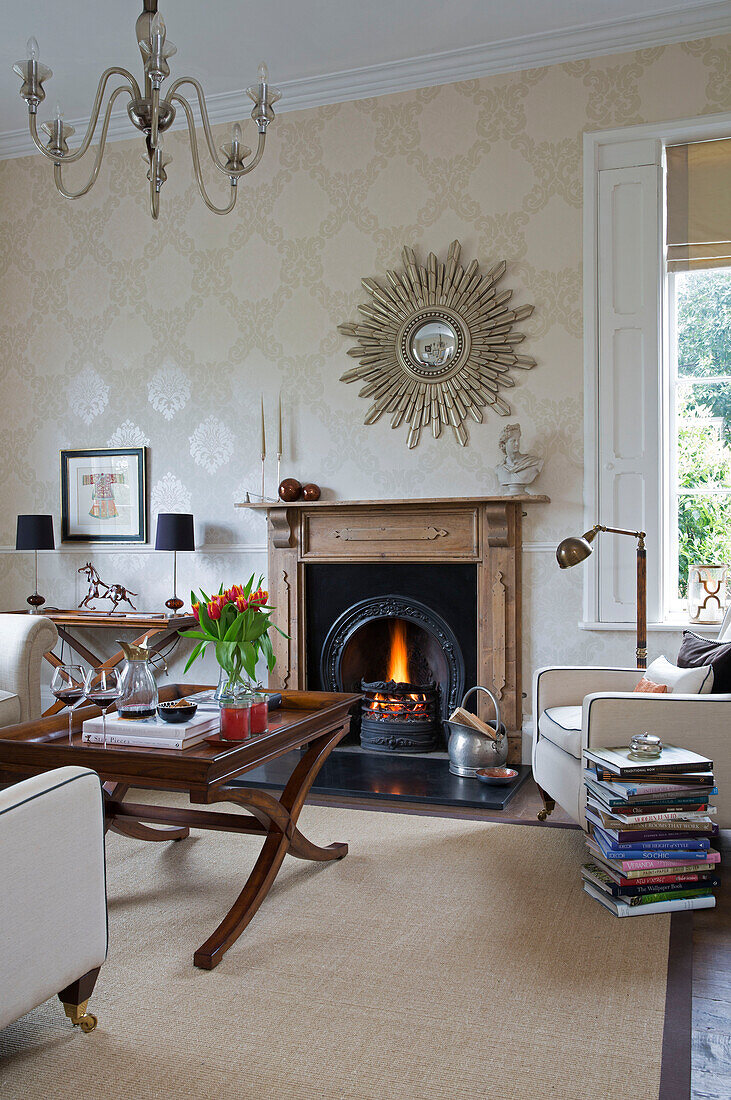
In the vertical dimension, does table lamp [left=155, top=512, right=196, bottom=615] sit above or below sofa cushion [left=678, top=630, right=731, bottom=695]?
above

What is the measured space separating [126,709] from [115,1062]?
0.95 m

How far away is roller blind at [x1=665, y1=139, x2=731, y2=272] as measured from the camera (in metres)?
4.21

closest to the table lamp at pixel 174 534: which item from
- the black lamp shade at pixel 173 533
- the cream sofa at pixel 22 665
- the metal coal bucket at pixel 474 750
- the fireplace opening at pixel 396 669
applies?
the black lamp shade at pixel 173 533

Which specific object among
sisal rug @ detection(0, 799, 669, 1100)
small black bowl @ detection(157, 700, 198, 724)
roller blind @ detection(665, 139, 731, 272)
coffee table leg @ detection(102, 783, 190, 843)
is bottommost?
sisal rug @ detection(0, 799, 669, 1100)

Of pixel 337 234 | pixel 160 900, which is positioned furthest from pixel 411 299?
pixel 160 900

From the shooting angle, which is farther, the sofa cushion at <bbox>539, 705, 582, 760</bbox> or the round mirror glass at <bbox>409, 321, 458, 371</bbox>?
the round mirror glass at <bbox>409, 321, 458, 371</bbox>

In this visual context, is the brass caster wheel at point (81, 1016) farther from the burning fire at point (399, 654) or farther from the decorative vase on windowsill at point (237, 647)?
the burning fire at point (399, 654)

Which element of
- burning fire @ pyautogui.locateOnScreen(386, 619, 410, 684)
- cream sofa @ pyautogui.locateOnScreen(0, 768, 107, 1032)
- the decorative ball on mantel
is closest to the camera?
cream sofa @ pyautogui.locateOnScreen(0, 768, 107, 1032)

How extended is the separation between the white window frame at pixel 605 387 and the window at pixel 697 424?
1.9 inches

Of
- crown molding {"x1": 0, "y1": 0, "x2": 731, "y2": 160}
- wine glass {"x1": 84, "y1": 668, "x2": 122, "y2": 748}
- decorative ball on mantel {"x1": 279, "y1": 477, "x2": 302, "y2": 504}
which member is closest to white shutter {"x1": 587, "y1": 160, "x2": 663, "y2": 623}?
crown molding {"x1": 0, "y1": 0, "x2": 731, "y2": 160}

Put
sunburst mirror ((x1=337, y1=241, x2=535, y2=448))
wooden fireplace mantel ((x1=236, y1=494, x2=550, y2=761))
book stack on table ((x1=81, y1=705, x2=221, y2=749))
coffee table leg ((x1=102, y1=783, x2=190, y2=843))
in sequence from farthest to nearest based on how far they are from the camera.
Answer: sunburst mirror ((x1=337, y1=241, x2=535, y2=448)) → wooden fireplace mantel ((x1=236, y1=494, x2=550, y2=761)) → coffee table leg ((x1=102, y1=783, x2=190, y2=843)) → book stack on table ((x1=81, y1=705, x2=221, y2=749))

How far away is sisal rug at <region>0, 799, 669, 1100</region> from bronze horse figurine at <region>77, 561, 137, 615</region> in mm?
2275

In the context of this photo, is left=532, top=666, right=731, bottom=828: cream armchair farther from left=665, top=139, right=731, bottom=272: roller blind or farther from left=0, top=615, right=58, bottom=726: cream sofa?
left=665, top=139, right=731, bottom=272: roller blind

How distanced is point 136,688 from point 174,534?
7.20ft
